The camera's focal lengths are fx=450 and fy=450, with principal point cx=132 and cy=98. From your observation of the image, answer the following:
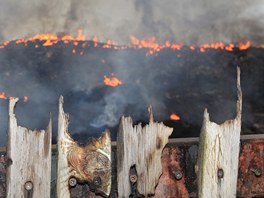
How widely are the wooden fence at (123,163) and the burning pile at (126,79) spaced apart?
3.19 m

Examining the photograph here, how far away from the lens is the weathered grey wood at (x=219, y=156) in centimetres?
350

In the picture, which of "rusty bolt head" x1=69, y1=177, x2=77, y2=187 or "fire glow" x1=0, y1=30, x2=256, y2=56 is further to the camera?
"fire glow" x1=0, y1=30, x2=256, y2=56

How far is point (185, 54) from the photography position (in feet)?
32.6

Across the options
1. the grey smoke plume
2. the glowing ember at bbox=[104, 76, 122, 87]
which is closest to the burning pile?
the glowing ember at bbox=[104, 76, 122, 87]

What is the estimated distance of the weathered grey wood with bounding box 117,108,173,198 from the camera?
3.40m

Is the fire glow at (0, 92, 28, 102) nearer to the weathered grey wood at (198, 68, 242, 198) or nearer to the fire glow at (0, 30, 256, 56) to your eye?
the fire glow at (0, 30, 256, 56)

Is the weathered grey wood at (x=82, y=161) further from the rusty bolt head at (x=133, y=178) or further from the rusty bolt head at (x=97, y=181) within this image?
the rusty bolt head at (x=133, y=178)

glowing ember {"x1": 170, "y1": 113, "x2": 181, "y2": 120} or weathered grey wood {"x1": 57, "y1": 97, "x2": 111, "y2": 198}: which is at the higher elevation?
glowing ember {"x1": 170, "y1": 113, "x2": 181, "y2": 120}

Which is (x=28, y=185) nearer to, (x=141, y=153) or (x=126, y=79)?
(x=141, y=153)

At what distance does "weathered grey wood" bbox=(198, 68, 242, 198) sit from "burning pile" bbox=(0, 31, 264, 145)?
3.36 metres

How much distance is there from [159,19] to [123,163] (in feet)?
26.0

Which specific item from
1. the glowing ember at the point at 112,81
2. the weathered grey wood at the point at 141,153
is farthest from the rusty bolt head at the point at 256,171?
the glowing ember at the point at 112,81

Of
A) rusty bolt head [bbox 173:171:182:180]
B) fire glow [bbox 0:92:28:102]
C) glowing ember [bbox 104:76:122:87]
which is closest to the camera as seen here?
rusty bolt head [bbox 173:171:182:180]

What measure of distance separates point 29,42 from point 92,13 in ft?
6.45
